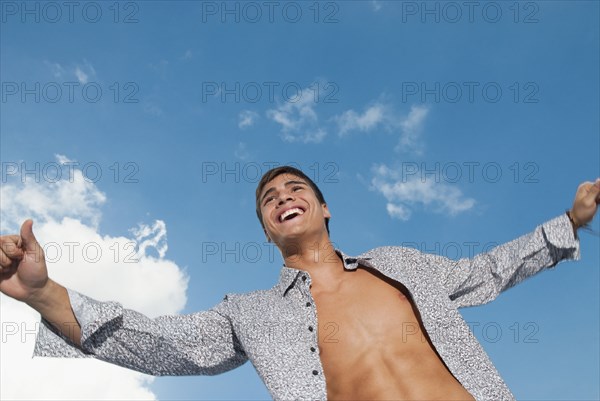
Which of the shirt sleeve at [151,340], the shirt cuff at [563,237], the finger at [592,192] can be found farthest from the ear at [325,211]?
the finger at [592,192]

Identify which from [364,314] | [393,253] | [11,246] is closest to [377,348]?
[364,314]

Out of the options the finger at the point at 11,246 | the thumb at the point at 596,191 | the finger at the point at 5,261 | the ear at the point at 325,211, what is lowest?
the thumb at the point at 596,191

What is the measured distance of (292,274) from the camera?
4.32 m

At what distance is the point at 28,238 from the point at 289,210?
1952 mm

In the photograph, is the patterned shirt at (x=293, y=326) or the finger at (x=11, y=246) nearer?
the finger at (x=11, y=246)

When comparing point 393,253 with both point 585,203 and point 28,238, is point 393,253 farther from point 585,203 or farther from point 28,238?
point 28,238

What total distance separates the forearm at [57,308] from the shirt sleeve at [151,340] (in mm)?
37

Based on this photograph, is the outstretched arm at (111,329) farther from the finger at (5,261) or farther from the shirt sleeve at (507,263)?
the shirt sleeve at (507,263)

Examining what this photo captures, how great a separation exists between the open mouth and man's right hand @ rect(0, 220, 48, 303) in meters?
1.81

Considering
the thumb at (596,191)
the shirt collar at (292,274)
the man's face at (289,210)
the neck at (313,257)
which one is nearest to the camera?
the thumb at (596,191)

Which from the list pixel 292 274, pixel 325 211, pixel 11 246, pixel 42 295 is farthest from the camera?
pixel 325 211

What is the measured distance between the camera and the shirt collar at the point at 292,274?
169 inches

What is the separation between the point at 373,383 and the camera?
3545mm

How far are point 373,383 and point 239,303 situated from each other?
1116 millimetres
